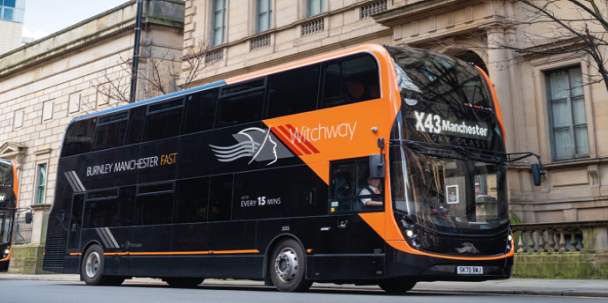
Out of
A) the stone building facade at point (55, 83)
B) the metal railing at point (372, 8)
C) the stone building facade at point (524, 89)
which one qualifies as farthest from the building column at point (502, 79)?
the stone building facade at point (55, 83)

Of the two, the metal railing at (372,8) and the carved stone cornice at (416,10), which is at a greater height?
the metal railing at (372,8)

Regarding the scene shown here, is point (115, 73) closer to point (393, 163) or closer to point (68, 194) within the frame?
point (68, 194)

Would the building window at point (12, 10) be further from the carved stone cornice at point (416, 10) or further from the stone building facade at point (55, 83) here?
the carved stone cornice at point (416, 10)

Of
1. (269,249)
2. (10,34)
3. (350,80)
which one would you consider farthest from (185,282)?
(10,34)

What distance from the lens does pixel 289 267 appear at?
12258mm

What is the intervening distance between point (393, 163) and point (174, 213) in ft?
18.7

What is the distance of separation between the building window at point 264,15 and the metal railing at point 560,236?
12664mm

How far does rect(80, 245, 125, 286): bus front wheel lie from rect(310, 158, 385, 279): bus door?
668 cm

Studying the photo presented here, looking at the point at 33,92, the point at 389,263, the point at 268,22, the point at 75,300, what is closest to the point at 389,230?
the point at 389,263

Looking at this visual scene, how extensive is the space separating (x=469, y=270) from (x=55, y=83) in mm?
29536

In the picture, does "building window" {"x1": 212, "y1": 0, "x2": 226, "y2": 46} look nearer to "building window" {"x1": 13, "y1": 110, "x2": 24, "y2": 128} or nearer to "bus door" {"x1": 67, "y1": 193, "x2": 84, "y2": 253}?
"bus door" {"x1": 67, "y1": 193, "x2": 84, "y2": 253}

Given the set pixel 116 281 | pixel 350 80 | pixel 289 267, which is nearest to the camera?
pixel 350 80

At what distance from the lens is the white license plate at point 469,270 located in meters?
10.8

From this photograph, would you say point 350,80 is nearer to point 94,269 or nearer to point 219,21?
point 94,269
